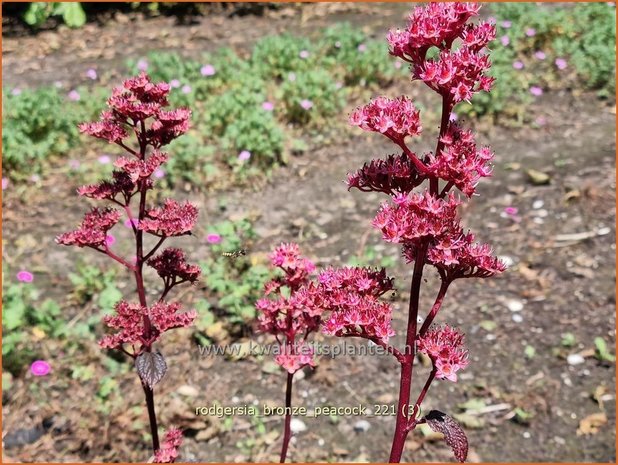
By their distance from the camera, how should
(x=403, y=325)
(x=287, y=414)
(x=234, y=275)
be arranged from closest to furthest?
(x=287, y=414)
(x=403, y=325)
(x=234, y=275)

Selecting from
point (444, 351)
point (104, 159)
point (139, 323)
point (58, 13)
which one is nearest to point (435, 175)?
point (444, 351)

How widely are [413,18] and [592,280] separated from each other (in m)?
3.36

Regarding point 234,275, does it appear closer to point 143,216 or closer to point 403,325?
point 403,325

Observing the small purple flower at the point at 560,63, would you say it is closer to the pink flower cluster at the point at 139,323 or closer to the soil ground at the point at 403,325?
the soil ground at the point at 403,325

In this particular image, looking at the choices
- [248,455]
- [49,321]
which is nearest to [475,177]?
[248,455]

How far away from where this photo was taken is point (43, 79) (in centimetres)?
753

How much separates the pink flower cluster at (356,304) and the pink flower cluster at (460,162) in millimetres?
374

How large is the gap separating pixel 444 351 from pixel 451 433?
0.21 m

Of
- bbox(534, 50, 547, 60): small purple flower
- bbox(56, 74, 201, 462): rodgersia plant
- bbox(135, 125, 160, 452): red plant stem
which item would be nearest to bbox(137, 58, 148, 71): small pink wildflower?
bbox(534, 50, 547, 60): small purple flower

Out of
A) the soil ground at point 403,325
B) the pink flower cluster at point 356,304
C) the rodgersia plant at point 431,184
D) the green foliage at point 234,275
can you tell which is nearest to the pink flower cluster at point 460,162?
the rodgersia plant at point 431,184

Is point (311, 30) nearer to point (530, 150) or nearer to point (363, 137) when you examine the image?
point (363, 137)

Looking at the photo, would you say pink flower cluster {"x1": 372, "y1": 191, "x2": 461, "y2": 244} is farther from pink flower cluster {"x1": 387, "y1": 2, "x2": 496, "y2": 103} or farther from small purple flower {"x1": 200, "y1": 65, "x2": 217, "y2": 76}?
small purple flower {"x1": 200, "y1": 65, "x2": 217, "y2": 76}

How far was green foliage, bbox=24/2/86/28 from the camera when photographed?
8672 mm

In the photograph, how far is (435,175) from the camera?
5.41 feet
